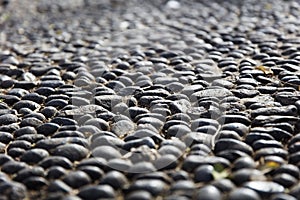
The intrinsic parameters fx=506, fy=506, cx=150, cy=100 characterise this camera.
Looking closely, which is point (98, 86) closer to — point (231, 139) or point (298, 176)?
point (231, 139)

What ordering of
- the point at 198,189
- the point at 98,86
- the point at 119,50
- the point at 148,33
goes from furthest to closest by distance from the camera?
the point at 148,33 → the point at 119,50 → the point at 98,86 → the point at 198,189

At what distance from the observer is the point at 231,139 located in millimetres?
3240

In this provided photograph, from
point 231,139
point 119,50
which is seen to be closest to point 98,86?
point 119,50

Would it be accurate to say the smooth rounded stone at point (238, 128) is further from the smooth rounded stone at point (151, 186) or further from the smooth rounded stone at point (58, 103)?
the smooth rounded stone at point (58, 103)

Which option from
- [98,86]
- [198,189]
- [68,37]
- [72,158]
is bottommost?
[198,189]

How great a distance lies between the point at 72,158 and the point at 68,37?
141 inches

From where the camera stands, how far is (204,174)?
285 centimetres

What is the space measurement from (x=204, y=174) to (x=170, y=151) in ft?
1.15

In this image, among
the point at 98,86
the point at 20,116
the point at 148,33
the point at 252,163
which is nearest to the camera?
the point at 252,163

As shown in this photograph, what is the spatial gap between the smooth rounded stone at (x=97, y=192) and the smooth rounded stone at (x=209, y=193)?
462mm

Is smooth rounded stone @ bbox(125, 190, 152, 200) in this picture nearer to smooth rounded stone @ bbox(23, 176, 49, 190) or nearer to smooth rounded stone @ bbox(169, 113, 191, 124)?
smooth rounded stone @ bbox(23, 176, 49, 190)

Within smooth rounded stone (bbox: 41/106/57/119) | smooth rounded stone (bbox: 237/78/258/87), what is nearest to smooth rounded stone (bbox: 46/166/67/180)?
smooth rounded stone (bbox: 41/106/57/119)

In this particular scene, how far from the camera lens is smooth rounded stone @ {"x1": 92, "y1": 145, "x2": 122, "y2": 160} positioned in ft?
10.3

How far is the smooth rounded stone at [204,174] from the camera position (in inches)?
111
